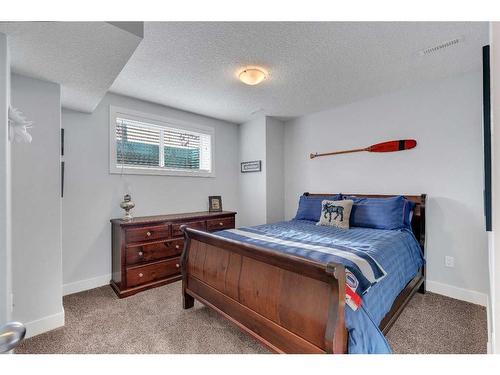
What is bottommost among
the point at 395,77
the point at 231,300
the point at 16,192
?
the point at 231,300

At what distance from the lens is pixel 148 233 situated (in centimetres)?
278

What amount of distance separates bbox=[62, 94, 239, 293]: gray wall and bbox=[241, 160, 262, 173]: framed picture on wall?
133 centimetres

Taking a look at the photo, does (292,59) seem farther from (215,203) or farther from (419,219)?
(215,203)

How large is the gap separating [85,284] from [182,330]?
5.25ft

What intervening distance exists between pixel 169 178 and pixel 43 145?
5.28 feet

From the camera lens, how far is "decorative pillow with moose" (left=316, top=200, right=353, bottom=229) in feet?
8.84

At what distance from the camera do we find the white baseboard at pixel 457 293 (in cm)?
236

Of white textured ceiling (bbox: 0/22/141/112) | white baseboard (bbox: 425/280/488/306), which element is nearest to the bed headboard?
white baseboard (bbox: 425/280/488/306)

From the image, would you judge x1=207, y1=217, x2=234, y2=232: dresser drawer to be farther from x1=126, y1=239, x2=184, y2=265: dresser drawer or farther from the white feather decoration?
the white feather decoration

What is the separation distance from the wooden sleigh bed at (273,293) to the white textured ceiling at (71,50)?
1.52m

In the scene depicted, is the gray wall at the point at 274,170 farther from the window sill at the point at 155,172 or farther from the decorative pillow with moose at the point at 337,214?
the decorative pillow with moose at the point at 337,214
